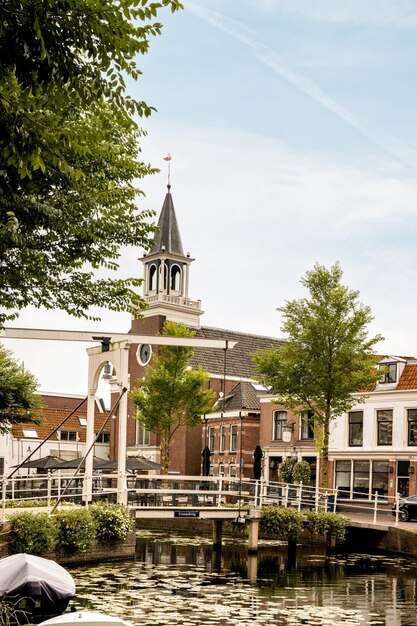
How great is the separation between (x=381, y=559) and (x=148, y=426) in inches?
844

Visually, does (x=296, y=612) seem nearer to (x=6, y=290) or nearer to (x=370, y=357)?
(x=6, y=290)

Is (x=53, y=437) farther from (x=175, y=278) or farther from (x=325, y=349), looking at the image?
(x=325, y=349)

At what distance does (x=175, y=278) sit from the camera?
206 ft

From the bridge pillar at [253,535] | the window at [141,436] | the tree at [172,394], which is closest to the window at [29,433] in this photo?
the window at [141,436]

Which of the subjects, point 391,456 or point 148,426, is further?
point 148,426

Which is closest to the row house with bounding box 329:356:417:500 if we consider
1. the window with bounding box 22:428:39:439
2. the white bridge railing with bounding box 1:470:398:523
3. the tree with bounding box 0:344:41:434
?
the white bridge railing with bounding box 1:470:398:523

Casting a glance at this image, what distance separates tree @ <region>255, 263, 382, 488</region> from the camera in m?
35.6

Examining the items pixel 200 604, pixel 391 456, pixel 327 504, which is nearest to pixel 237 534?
pixel 327 504

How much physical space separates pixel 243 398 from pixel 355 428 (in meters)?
11.9

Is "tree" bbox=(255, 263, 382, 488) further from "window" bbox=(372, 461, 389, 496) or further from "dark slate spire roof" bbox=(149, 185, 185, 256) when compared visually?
"dark slate spire roof" bbox=(149, 185, 185, 256)

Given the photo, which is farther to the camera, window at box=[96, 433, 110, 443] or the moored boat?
window at box=[96, 433, 110, 443]

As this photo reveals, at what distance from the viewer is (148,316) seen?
60.9 metres

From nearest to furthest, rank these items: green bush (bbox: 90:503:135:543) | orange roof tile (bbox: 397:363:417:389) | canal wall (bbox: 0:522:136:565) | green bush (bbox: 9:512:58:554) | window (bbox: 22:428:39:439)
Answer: canal wall (bbox: 0:522:136:565) → green bush (bbox: 9:512:58:554) → green bush (bbox: 90:503:135:543) → orange roof tile (bbox: 397:363:417:389) → window (bbox: 22:428:39:439)

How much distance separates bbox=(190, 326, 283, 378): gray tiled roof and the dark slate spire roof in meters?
5.90
